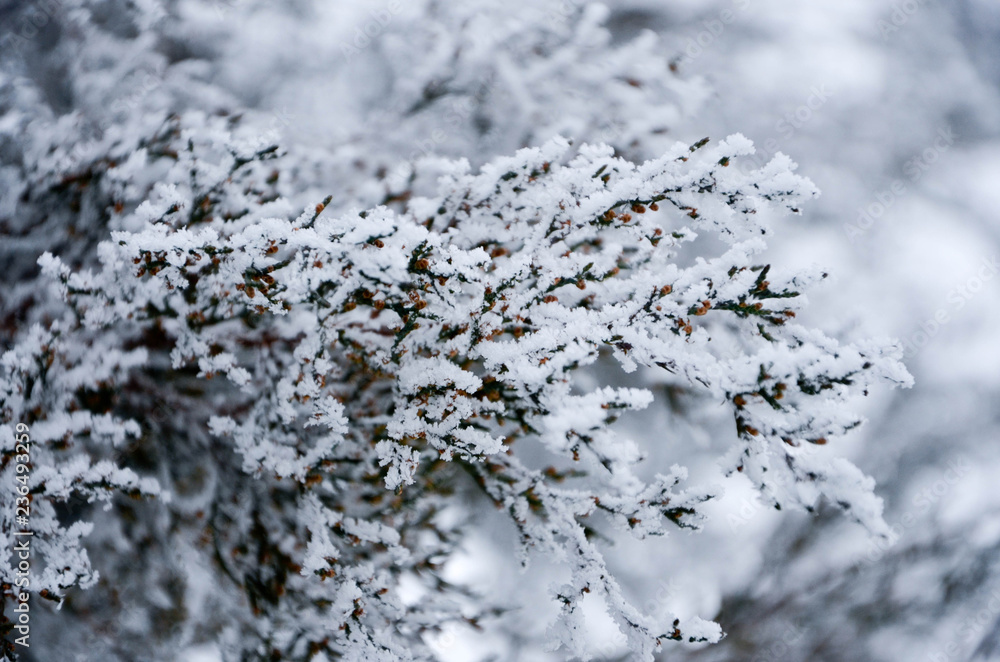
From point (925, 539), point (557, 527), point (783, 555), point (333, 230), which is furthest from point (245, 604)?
point (925, 539)

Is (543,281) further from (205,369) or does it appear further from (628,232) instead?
(205,369)

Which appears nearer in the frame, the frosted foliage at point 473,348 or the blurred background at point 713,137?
the frosted foliage at point 473,348

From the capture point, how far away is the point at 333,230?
75.0 inches

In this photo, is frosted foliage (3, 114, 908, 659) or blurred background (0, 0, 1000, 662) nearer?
frosted foliage (3, 114, 908, 659)

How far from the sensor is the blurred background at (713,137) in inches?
164

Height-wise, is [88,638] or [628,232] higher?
[628,232]

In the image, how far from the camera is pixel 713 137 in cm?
578

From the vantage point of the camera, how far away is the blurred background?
13.6 feet

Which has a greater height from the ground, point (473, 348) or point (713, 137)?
point (713, 137)

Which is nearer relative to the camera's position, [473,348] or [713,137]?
[473,348]

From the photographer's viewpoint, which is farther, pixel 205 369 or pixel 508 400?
pixel 205 369

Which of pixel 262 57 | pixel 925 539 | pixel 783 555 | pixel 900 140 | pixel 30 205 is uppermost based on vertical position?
pixel 900 140

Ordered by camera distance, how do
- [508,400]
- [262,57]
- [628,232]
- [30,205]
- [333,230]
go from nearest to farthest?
[333,230] → [628,232] → [508,400] → [30,205] → [262,57]

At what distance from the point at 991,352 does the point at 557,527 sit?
771cm
